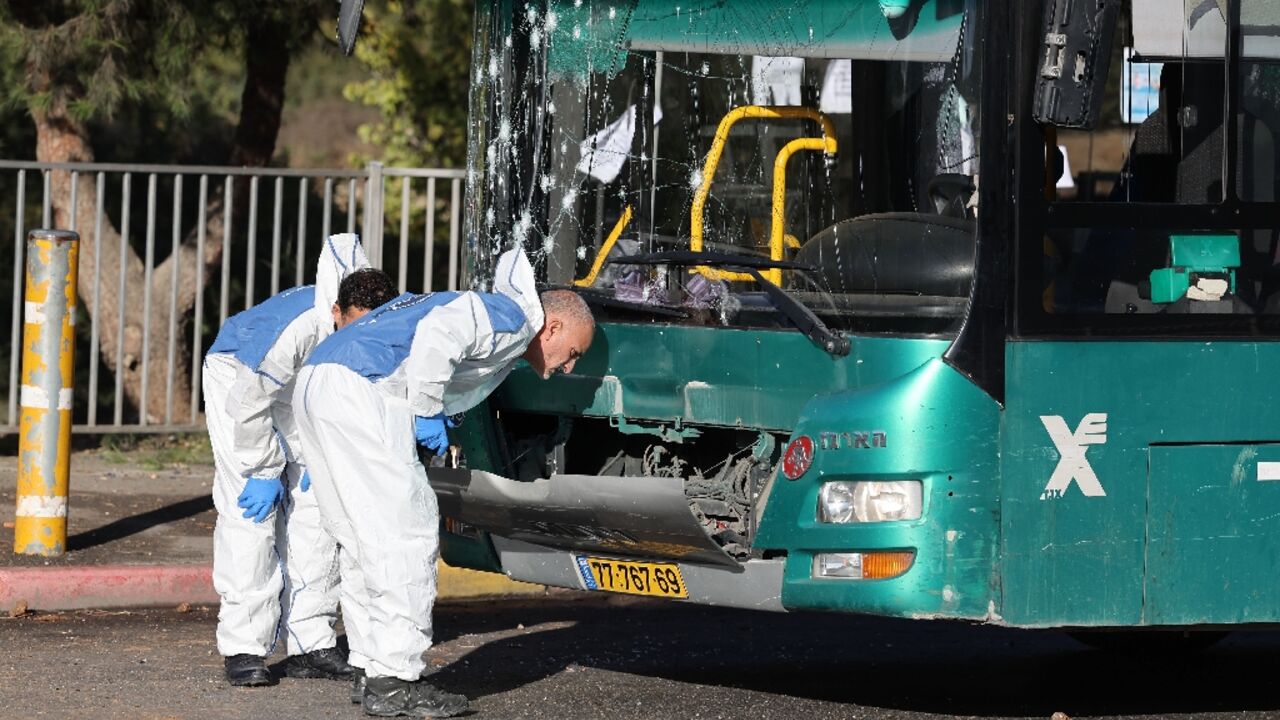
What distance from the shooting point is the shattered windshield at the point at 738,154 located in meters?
5.95

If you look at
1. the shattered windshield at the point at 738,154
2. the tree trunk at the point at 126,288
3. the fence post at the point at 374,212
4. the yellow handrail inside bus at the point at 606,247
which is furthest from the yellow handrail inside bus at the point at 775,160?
the tree trunk at the point at 126,288

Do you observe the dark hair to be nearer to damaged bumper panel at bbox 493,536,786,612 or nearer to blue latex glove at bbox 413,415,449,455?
blue latex glove at bbox 413,415,449,455

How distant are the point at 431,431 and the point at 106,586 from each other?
298 centimetres

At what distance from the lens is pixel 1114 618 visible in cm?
593

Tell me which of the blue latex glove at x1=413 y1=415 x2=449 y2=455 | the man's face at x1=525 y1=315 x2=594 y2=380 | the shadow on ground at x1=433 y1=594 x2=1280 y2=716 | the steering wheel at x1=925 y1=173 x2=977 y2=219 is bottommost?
the shadow on ground at x1=433 y1=594 x2=1280 y2=716

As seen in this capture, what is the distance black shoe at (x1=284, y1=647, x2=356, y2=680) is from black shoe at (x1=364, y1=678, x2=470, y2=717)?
0.71 m

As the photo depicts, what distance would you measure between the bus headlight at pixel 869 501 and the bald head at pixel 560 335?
0.89 meters

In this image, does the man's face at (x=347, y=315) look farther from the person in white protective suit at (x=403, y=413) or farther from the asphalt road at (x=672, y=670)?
the asphalt road at (x=672, y=670)

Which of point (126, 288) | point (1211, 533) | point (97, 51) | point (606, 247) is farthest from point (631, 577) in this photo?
point (97, 51)

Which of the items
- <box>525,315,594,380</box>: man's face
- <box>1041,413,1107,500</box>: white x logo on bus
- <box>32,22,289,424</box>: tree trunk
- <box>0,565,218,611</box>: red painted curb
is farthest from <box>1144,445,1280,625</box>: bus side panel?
<box>32,22,289,424</box>: tree trunk

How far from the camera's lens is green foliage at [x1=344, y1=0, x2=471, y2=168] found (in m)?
14.2

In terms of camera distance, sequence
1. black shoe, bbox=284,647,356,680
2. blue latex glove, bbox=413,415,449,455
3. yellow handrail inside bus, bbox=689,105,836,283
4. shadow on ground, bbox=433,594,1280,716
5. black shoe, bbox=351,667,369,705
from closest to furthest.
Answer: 1. blue latex glove, bbox=413,415,449,455
2. yellow handrail inside bus, bbox=689,105,836,283
3. black shoe, bbox=351,667,369,705
4. black shoe, bbox=284,647,356,680
5. shadow on ground, bbox=433,594,1280,716

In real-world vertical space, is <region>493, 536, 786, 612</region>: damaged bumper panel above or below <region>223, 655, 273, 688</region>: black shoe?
above

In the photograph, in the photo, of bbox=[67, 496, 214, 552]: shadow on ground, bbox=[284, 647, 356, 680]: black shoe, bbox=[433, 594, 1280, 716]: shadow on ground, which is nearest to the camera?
bbox=[284, 647, 356, 680]: black shoe
